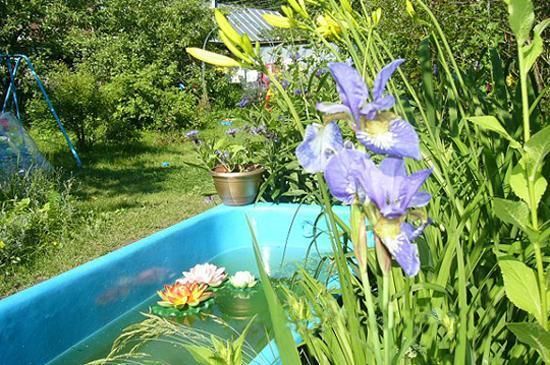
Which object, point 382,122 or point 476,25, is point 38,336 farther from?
point 476,25

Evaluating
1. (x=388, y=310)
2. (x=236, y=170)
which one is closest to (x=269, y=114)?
(x=236, y=170)

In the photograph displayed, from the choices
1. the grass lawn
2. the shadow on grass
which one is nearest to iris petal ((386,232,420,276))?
the grass lawn

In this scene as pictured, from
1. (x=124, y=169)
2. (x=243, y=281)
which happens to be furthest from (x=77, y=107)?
(x=243, y=281)

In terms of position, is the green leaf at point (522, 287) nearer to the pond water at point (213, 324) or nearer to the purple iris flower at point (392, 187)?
the purple iris flower at point (392, 187)

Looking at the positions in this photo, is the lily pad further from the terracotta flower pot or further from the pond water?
the terracotta flower pot

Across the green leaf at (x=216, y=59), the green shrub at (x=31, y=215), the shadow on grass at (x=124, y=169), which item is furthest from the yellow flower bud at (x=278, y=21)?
the shadow on grass at (x=124, y=169)

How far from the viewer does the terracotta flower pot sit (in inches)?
161

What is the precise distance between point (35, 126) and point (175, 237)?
5.47m

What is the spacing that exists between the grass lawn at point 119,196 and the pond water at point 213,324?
65 cm

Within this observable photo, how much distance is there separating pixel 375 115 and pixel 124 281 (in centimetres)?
266

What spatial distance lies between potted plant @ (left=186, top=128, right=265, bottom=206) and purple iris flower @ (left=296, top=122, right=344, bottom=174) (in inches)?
132

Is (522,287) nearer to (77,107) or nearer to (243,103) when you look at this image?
(243,103)

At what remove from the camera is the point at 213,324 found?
9.45 feet

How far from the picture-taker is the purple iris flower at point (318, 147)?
2.13 feet
